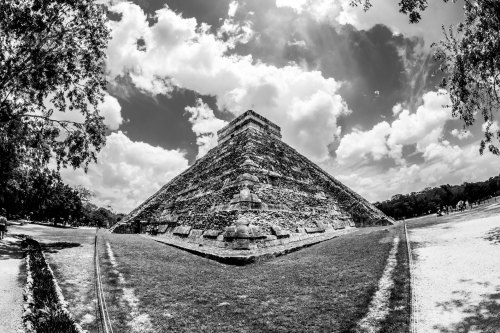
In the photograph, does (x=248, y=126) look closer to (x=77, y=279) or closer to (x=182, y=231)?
(x=182, y=231)

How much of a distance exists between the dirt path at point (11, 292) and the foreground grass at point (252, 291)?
1.32 meters

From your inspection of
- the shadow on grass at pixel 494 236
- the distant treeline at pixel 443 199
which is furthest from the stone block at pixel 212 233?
the distant treeline at pixel 443 199

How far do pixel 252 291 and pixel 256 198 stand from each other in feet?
19.2

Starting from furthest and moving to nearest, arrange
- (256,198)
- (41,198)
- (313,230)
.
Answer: (41,198)
(313,230)
(256,198)

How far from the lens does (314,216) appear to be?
15.0 meters

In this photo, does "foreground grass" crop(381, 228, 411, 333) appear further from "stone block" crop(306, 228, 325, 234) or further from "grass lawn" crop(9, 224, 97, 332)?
"stone block" crop(306, 228, 325, 234)

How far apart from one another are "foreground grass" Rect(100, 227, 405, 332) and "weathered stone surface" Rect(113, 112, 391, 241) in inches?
93.0

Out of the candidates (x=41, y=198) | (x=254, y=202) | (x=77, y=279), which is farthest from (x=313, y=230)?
(x=41, y=198)

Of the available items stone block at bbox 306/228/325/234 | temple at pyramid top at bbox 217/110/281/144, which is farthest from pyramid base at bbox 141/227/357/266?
temple at pyramid top at bbox 217/110/281/144

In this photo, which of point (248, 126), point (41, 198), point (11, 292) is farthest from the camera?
point (41, 198)

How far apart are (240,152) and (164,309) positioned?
478 inches

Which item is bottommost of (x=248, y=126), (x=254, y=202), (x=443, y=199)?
(x=443, y=199)

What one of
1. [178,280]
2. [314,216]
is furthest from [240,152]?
[178,280]

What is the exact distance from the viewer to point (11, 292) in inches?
209
